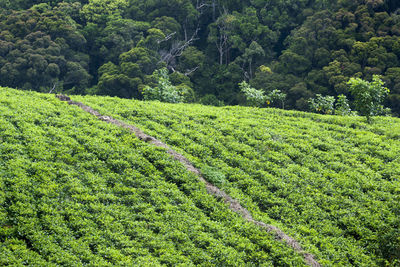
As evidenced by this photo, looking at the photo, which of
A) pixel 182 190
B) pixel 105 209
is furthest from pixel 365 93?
pixel 105 209

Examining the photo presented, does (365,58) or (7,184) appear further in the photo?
(365,58)

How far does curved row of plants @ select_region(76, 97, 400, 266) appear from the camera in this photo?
13.5 m

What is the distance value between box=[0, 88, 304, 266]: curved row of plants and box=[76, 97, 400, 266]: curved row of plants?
57.9 inches

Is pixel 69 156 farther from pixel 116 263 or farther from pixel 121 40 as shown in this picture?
pixel 121 40

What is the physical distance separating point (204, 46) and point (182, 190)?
35554 mm

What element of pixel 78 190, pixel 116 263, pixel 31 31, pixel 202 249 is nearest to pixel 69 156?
pixel 78 190

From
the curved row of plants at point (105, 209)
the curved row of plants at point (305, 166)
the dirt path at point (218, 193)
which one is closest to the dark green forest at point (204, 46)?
the curved row of plants at point (305, 166)

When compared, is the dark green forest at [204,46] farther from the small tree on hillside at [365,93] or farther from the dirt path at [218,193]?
the dirt path at [218,193]

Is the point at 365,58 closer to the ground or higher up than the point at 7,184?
higher up

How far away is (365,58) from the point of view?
34688 mm

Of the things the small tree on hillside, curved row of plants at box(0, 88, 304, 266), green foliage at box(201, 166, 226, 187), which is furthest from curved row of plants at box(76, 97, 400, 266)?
curved row of plants at box(0, 88, 304, 266)

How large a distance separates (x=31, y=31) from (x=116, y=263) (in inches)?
1379

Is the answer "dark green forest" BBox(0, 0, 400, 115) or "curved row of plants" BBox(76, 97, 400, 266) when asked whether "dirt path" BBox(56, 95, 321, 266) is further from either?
"dark green forest" BBox(0, 0, 400, 115)

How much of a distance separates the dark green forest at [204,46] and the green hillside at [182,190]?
1712 centimetres
